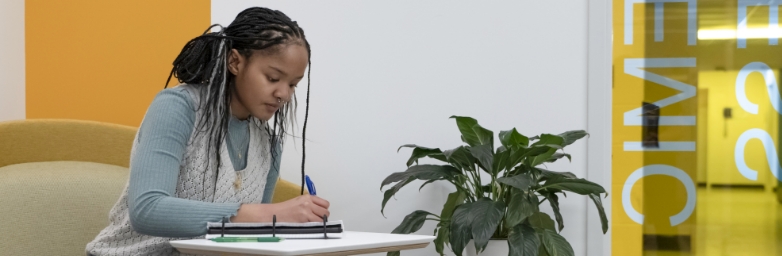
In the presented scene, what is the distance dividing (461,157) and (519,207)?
10.8 inches

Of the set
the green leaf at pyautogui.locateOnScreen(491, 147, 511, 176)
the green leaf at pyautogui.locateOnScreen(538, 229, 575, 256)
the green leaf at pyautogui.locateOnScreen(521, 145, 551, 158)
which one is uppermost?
the green leaf at pyautogui.locateOnScreen(521, 145, 551, 158)

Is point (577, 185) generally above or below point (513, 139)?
below

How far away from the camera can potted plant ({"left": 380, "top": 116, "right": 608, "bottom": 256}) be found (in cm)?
232

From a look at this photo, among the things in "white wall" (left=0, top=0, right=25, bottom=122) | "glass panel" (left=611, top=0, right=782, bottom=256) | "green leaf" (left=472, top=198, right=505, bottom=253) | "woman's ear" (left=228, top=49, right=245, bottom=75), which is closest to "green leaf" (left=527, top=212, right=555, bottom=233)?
"green leaf" (left=472, top=198, right=505, bottom=253)

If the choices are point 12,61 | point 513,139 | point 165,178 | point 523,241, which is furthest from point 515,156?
point 12,61

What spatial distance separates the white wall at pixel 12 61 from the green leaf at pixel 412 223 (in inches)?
55.2

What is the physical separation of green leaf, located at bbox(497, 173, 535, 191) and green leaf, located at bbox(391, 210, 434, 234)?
375 mm

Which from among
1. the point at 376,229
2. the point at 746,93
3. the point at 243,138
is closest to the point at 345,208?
the point at 376,229

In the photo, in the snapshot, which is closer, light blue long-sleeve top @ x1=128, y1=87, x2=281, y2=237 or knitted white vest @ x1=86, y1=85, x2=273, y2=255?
light blue long-sleeve top @ x1=128, y1=87, x2=281, y2=237

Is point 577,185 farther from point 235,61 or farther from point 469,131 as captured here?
point 235,61

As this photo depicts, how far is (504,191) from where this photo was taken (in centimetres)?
257

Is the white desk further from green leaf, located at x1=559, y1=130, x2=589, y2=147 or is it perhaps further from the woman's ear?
green leaf, located at x1=559, y1=130, x2=589, y2=147

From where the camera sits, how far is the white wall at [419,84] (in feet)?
9.43

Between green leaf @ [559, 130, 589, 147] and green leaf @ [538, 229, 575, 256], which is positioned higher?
green leaf @ [559, 130, 589, 147]
